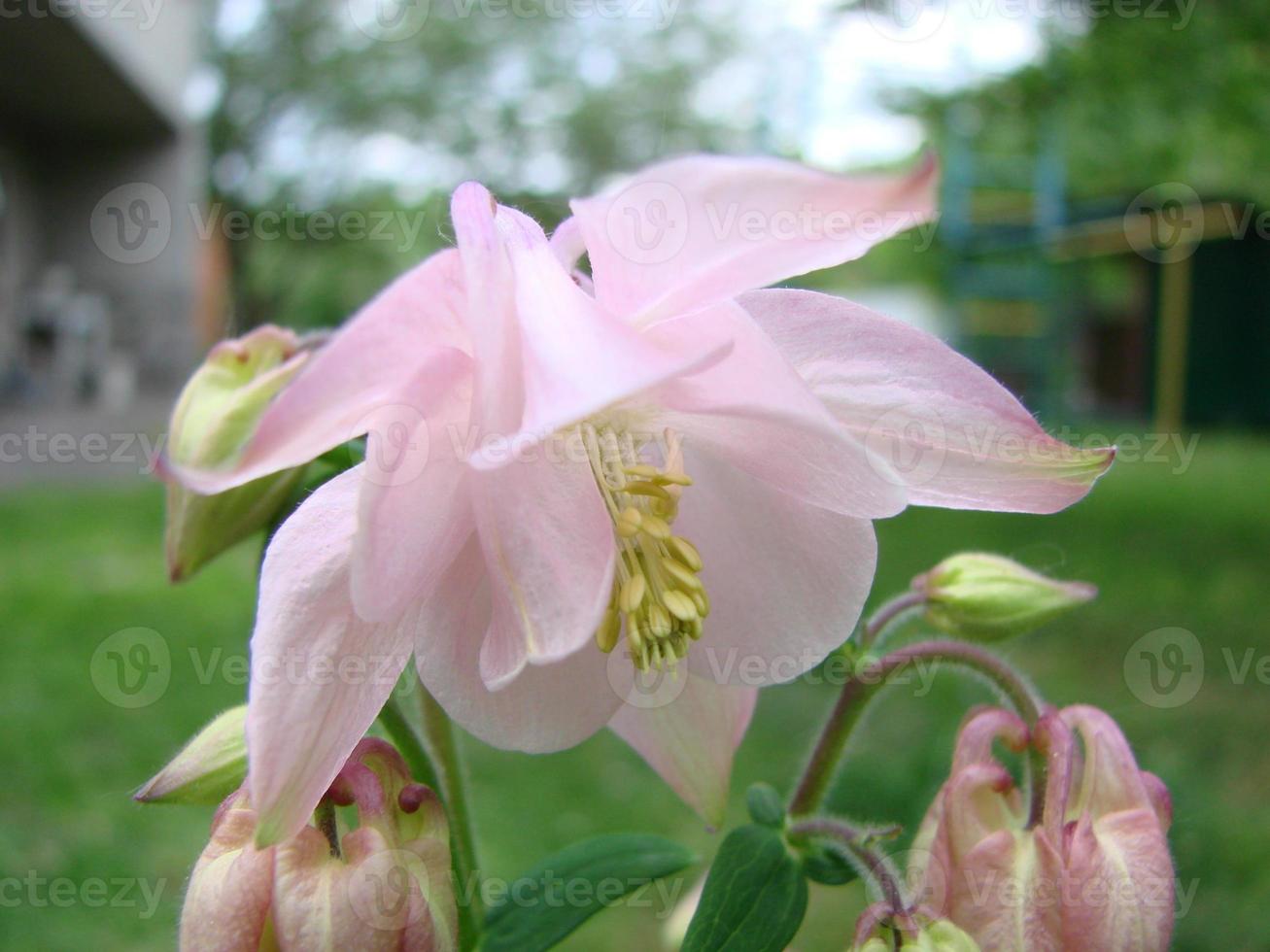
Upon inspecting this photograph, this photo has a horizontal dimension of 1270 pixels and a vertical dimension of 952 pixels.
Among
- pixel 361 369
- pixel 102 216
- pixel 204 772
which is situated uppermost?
pixel 102 216

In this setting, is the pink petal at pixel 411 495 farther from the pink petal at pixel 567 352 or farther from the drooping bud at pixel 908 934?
the drooping bud at pixel 908 934

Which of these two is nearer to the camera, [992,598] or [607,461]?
[607,461]

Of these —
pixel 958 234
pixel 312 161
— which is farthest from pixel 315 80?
pixel 958 234

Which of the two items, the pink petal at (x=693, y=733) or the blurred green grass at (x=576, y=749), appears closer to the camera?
the pink petal at (x=693, y=733)

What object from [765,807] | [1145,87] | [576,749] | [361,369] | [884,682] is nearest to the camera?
[361,369]

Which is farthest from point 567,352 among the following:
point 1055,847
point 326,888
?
point 1055,847

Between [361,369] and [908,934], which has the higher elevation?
[361,369]

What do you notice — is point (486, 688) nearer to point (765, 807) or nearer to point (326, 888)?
point (326, 888)

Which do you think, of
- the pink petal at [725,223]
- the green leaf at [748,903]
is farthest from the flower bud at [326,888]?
the pink petal at [725,223]

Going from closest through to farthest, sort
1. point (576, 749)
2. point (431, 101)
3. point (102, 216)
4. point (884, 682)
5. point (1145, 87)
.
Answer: point (884, 682)
point (576, 749)
point (1145, 87)
point (102, 216)
point (431, 101)
